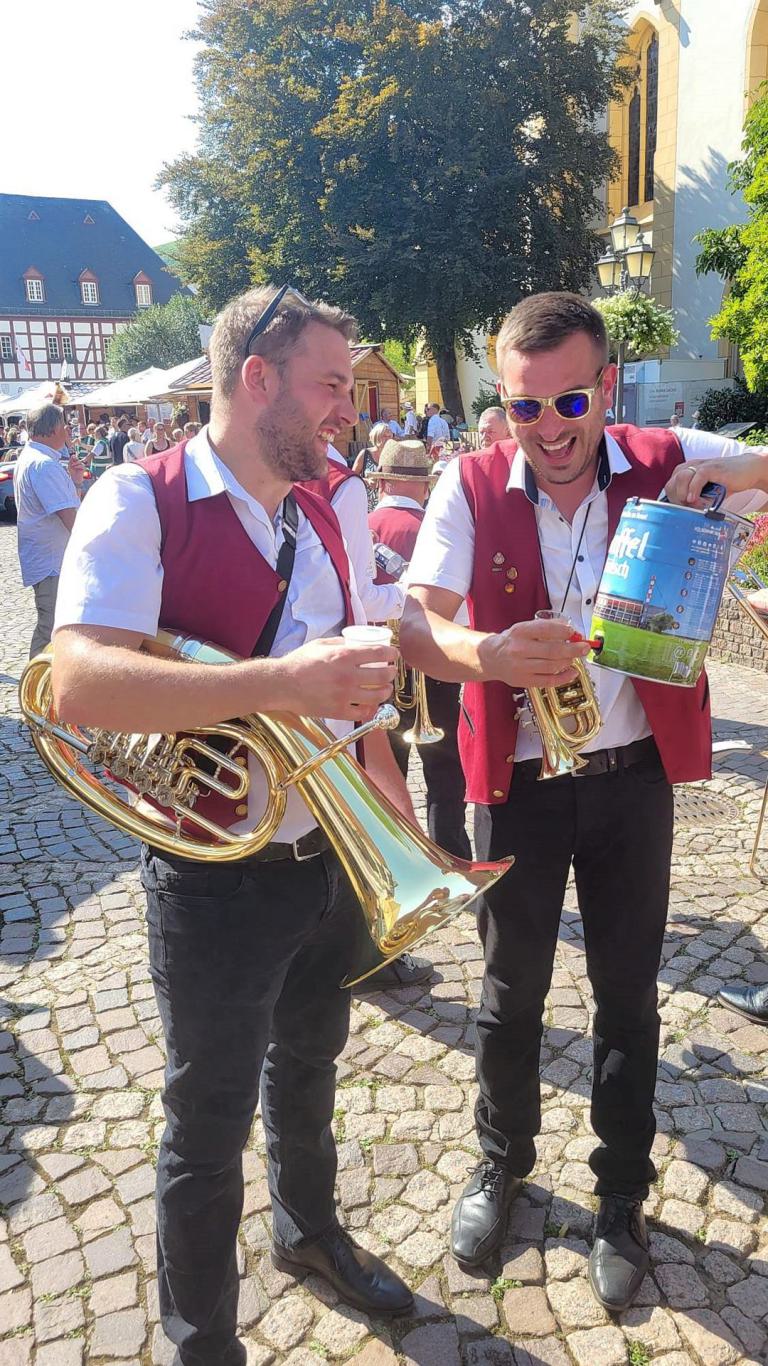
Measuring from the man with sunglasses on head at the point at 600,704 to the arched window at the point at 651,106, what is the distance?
3133cm

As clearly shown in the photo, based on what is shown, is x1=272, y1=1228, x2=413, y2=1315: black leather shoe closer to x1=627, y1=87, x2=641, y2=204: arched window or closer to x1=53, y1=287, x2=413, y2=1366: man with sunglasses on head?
x1=53, y1=287, x2=413, y2=1366: man with sunglasses on head

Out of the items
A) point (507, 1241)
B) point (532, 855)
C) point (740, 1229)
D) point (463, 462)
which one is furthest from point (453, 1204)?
point (463, 462)

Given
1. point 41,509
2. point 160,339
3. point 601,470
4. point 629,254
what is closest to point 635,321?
point 629,254

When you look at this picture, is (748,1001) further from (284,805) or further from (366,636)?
(366,636)

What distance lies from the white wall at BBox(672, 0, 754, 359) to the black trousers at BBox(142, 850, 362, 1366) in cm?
2675

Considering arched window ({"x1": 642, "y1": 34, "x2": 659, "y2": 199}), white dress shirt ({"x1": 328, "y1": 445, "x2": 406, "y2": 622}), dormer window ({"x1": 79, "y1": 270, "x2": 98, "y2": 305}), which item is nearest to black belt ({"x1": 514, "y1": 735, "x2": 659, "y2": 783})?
white dress shirt ({"x1": 328, "y1": 445, "x2": 406, "y2": 622})

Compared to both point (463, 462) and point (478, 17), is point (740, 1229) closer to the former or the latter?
point (463, 462)

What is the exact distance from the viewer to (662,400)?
22453mm

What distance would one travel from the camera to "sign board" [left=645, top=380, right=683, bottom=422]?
72.9ft

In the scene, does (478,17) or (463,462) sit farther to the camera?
(478,17)

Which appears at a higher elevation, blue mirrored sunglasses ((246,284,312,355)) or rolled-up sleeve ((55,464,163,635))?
blue mirrored sunglasses ((246,284,312,355))

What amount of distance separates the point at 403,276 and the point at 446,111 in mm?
4391

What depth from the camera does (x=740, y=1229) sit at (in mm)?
2613

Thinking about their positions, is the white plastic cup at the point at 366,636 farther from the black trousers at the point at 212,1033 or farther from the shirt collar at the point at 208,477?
the black trousers at the point at 212,1033
